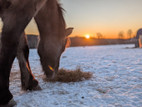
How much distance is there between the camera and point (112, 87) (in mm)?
2590

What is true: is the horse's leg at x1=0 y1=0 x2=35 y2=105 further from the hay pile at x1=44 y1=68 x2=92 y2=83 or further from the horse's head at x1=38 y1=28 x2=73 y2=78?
the hay pile at x1=44 y1=68 x2=92 y2=83

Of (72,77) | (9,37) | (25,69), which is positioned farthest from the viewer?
(72,77)

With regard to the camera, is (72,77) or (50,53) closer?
(50,53)

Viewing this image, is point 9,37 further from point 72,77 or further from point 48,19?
point 72,77

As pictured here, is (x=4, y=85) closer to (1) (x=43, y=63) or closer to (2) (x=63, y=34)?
(1) (x=43, y=63)

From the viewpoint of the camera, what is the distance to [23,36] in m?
2.50

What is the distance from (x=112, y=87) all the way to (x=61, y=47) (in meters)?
1.28

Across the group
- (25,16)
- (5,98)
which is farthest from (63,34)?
(5,98)

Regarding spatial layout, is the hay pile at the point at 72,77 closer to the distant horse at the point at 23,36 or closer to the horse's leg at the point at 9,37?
the distant horse at the point at 23,36

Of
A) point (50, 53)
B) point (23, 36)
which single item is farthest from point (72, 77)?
point (23, 36)

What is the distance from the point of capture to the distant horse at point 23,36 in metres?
1.54

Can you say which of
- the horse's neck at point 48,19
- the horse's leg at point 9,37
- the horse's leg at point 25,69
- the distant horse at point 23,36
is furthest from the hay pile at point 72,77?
the horse's leg at point 9,37

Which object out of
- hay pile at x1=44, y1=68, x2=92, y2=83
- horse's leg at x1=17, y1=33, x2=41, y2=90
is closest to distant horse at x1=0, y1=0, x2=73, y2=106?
horse's leg at x1=17, y1=33, x2=41, y2=90

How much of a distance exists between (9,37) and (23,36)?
39.2 inches
